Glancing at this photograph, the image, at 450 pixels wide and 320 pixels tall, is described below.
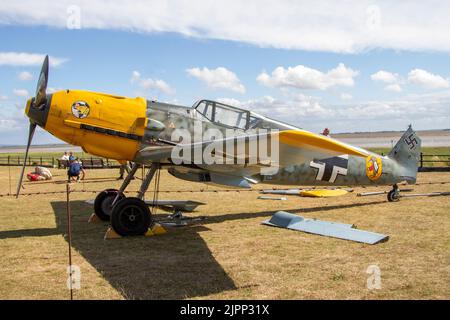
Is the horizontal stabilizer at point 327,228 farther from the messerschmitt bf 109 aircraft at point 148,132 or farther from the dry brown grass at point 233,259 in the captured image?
the messerschmitt bf 109 aircraft at point 148,132

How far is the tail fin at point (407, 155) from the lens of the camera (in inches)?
507

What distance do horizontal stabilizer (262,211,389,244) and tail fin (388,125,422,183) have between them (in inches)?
187

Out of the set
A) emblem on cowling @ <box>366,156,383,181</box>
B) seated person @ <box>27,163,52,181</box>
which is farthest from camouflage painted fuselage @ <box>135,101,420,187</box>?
seated person @ <box>27,163,52,181</box>

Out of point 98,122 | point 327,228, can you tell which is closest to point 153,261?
point 98,122

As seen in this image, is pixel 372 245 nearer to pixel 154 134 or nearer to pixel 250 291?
pixel 250 291

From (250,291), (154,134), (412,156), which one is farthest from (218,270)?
(412,156)

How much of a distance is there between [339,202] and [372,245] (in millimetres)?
5695

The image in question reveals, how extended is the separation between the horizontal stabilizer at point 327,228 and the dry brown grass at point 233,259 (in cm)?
26

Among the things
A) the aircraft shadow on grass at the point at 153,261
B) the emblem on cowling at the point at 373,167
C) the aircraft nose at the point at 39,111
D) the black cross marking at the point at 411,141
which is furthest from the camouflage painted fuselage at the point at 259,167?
the aircraft nose at the point at 39,111

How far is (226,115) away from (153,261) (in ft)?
13.0

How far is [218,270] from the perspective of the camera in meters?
6.28

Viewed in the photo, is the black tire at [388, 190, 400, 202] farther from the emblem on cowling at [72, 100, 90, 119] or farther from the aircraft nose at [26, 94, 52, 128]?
the aircraft nose at [26, 94, 52, 128]

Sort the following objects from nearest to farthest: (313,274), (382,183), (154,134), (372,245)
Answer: (313,274) < (372,245) < (154,134) < (382,183)

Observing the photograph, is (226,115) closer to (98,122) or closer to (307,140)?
(98,122)
